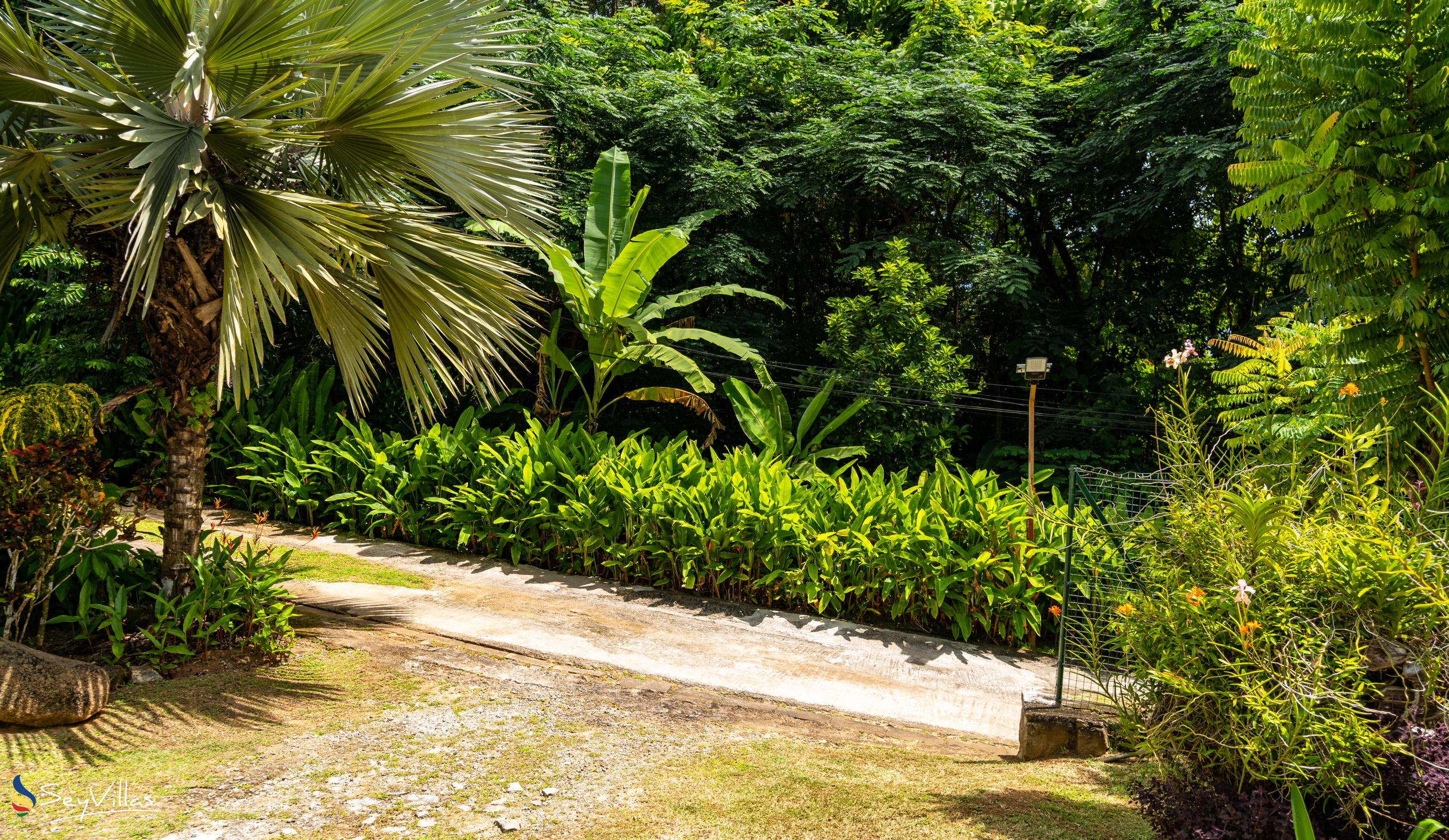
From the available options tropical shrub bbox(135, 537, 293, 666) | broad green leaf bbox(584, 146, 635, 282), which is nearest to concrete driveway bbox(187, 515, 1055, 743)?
tropical shrub bbox(135, 537, 293, 666)

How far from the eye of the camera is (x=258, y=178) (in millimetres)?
4883

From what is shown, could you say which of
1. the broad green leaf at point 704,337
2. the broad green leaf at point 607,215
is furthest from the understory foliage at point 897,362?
the broad green leaf at point 607,215

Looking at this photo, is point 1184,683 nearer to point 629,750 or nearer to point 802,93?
point 629,750

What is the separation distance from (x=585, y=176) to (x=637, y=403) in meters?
3.12

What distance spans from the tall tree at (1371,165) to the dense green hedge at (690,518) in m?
2.65

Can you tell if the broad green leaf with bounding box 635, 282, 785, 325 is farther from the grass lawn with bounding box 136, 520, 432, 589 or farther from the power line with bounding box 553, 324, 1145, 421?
the grass lawn with bounding box 136, 520, 432, 589

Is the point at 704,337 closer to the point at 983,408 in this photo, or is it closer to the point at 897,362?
the point at 897,362

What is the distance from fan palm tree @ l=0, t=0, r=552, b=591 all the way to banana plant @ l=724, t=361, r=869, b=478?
4219mm

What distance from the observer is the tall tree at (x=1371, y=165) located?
13.9 feet

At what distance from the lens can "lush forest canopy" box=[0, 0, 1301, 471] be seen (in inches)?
420

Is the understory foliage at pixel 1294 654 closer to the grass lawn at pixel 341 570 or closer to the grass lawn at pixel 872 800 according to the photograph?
the grass lawn at pixel 872 800

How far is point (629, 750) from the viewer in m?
4.30

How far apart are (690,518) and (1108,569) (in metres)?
3.13

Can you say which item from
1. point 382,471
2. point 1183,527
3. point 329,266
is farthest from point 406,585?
point 1183,527
